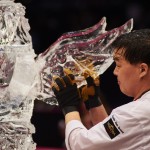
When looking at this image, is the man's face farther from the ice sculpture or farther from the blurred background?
the blurred background

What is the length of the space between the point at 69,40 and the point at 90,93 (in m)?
0.19

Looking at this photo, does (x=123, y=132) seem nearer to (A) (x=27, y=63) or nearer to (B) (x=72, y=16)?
(A) (x=27, y=63)

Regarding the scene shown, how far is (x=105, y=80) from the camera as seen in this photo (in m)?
3.03

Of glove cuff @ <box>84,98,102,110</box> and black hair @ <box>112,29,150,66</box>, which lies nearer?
black hair @ <box>112,29,150,66</box>

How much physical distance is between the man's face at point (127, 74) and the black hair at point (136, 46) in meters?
0.01

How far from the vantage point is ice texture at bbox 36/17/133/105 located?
152cm

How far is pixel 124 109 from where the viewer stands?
1.36 metres

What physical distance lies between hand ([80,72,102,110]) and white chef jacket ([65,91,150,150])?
20cm

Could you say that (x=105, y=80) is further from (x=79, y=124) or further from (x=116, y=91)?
(x=79, y=124)

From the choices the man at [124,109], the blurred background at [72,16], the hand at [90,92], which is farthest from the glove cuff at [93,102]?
the blurred background at [72,16]

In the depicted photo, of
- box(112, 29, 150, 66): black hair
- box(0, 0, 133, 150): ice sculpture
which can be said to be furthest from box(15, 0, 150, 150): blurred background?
box(112, 29, 150, 66): black hair

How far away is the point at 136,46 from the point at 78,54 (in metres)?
0.22

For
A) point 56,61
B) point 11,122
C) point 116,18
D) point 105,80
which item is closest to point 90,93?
point 56,61

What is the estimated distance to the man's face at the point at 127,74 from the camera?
141cm
